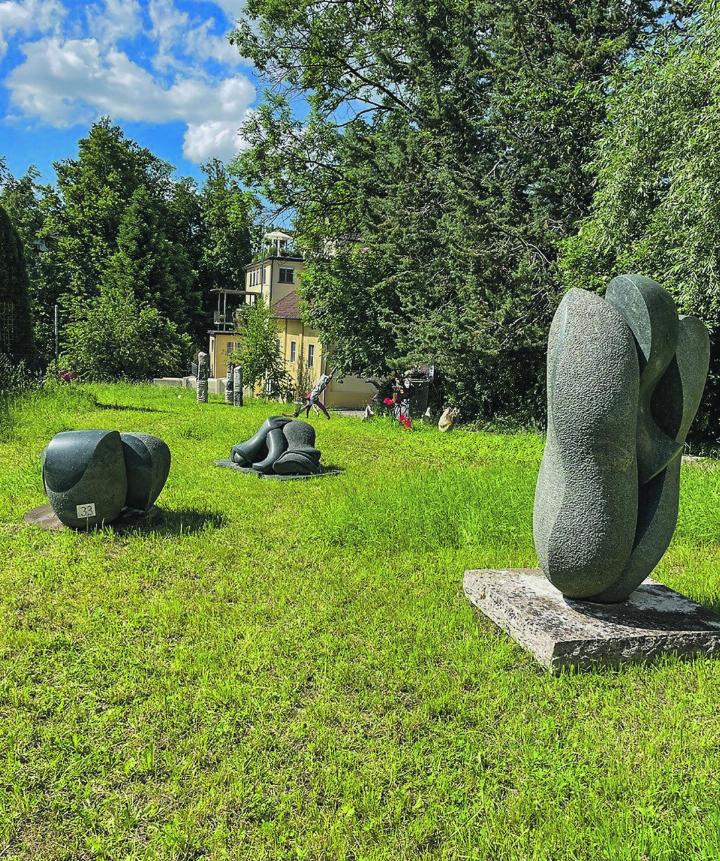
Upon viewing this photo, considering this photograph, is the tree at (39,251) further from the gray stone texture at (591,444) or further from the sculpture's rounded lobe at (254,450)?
the gray stone texture at (591,444)

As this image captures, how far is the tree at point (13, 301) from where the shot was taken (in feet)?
62.5

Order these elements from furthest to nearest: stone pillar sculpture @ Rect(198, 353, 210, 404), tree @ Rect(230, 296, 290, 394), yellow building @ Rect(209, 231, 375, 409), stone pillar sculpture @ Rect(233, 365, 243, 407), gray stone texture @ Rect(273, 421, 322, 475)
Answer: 1. yellow building @ Rect(209, 231, 375, 409)
2. tree @ Rect(230, 296, 290, 394)
3. stone pillar sculpture @ Rect(198, 353, 210, 404)
4. stone pillar sculpture @ Rect(233, 365, 243, 407)
5. gray stone texture @ Rect(273, 421, 322, 475)

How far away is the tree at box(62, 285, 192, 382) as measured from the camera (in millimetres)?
31312

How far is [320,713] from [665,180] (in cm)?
1289

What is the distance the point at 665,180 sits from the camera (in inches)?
509

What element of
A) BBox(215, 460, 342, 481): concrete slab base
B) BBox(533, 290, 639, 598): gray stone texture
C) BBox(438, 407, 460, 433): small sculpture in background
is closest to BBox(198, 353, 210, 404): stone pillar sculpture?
BBox(438, 407, 460, 433): small sculpture in background

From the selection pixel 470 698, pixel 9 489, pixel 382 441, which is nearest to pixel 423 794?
pixel 470 698

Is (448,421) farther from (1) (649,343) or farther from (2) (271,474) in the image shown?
(1) (649,343)

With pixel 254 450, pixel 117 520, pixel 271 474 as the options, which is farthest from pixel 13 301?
pixel 117 520

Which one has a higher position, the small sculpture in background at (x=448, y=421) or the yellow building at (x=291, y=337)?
the yellow building at (x=291, y=337)

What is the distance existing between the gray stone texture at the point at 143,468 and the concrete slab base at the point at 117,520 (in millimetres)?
91

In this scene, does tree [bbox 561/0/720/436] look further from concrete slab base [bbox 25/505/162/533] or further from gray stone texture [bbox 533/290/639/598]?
concrete slab base [bbox 25/505/162/533]

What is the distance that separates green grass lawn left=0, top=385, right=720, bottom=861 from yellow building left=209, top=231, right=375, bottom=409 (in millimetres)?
18259

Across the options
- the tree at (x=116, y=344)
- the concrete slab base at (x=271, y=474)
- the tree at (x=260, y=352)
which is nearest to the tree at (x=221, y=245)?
the tree at (x=116, y=344)
